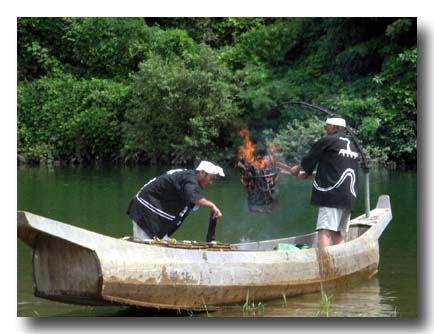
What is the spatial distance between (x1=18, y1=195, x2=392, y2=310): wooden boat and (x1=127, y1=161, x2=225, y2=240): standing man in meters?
0.49

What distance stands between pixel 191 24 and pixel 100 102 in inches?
96.5

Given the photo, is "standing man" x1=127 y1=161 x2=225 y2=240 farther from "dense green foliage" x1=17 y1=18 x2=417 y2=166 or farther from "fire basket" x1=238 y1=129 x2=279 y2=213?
"dense green foliage" x1=17 y1=18 x2=417 y2=166

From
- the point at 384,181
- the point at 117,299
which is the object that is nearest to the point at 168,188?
the point at 117,299

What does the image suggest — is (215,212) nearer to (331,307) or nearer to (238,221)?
(331,307)

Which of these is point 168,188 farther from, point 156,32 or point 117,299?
point 156,32

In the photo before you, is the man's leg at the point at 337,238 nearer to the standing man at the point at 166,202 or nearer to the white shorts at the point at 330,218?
the white shorts at the point at 330,218

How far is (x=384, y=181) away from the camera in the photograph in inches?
625

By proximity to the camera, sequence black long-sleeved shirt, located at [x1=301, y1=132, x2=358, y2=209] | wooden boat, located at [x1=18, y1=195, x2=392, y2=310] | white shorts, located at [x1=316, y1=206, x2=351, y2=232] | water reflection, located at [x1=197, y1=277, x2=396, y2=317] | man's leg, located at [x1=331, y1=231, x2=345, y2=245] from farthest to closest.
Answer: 1. man's leg, located at [x1=331, y1=231, x2=345, y2=245]
2. white shorts, located at [x1=316, y1=206, x2=351, y2=232]
3. black long-sleeved shirt, located at [x1=301, y1=132, x2=358, y2=209]
4. water reflection, located at [x1=197, y1=277, x2=396, y2=317]
5. wooden boat, located at [x1=18, y1=195, x2=392, y2=310]

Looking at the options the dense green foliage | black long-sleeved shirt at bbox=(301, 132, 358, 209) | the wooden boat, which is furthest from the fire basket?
the dense green foliage

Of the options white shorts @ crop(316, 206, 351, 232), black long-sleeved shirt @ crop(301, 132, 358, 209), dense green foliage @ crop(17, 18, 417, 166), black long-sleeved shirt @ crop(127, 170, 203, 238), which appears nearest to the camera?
black long-sleeved shirt @ crop(127, 170, 203, 238)

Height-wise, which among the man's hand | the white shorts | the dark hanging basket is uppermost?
the dark hanging basket

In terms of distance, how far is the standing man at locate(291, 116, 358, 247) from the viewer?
8617 millimetres

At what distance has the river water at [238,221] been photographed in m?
8.05

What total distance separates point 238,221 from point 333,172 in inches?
187
